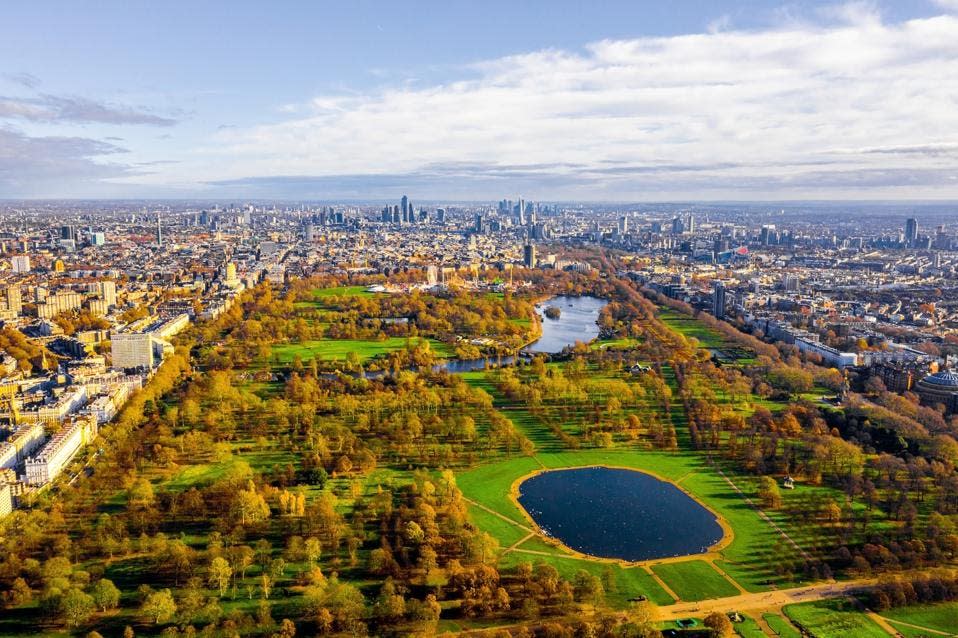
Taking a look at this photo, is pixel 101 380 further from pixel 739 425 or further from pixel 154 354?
pixel 739 425

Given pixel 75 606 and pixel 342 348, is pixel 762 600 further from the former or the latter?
pixel 342 348

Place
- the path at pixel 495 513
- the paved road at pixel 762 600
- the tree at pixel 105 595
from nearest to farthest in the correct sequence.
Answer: the tree at pixel 105 595 → the paved road at pixel 762 600 → the path at pixel 495 513

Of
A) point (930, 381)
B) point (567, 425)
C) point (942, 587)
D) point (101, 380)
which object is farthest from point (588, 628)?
point (101, 380)

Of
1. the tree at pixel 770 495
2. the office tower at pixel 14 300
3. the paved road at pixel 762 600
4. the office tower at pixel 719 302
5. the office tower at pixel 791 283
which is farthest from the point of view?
the office tower at pixel 791 283

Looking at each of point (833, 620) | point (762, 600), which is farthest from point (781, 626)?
point (833, 620)

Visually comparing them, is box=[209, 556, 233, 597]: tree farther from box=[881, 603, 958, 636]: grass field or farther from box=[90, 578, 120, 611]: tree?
box=[881, 603, 958, 636]: grass field

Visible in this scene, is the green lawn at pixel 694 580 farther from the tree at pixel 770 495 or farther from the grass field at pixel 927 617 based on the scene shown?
the tree at pixel 770 495

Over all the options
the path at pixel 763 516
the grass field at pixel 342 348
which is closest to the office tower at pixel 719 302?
the grass field at pixel 342 348
